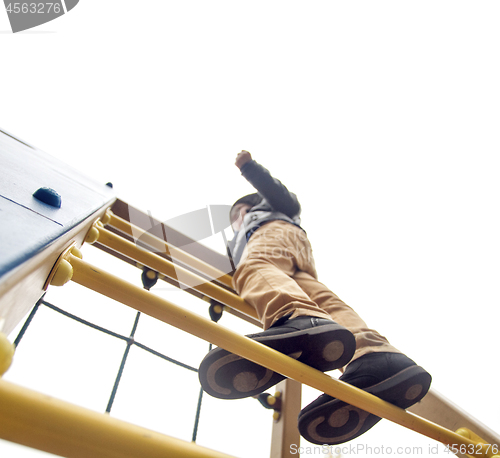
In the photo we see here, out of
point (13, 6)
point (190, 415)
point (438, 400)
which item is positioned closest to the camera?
point (438, 400)

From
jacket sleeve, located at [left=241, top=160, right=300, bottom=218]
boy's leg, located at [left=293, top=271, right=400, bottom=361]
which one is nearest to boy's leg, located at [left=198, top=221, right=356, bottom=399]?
boy's leg, located at [left=293, top=271, right=400, bottom=361]

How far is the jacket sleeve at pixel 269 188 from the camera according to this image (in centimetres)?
120

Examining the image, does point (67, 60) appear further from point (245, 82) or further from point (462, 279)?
point (462, 279)

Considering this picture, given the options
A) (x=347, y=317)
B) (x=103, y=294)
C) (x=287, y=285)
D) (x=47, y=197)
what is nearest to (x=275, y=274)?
(x=287, y=285)

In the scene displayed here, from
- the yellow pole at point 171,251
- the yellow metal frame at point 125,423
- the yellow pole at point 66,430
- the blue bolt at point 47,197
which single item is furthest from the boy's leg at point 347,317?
the blue bolt at point 47,197

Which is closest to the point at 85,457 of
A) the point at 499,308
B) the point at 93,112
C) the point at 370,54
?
the point at 499,308

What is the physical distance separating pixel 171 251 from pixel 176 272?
10.9 inches

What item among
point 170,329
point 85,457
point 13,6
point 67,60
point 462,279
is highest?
point 67,60

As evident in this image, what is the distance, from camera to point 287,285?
0.78 m

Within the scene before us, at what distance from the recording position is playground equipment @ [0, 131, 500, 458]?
0.26 m

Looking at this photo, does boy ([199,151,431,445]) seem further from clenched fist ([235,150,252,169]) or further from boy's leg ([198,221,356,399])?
clenched fist ([235,150,252,169])

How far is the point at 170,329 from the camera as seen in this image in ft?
4.38

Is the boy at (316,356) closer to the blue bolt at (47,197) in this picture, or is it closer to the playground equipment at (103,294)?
the playground equipment at (103,294)

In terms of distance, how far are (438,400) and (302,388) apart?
1.38 feet
